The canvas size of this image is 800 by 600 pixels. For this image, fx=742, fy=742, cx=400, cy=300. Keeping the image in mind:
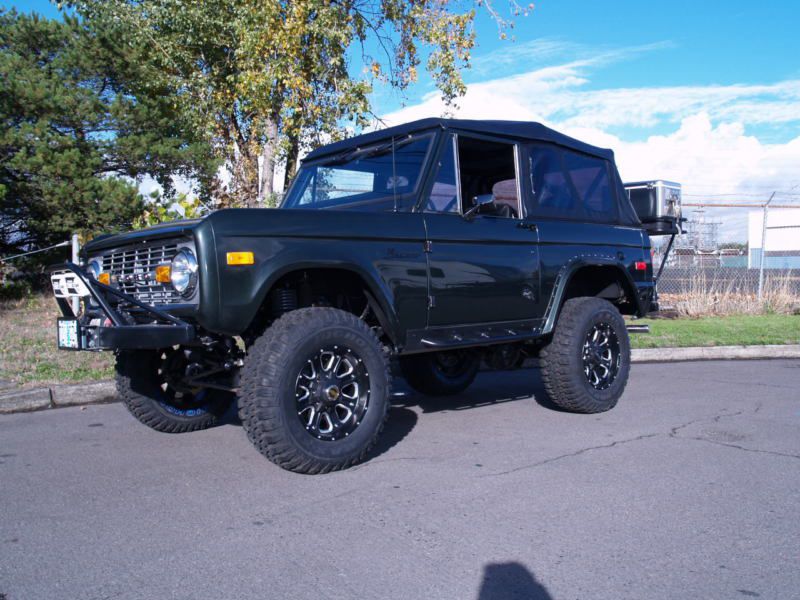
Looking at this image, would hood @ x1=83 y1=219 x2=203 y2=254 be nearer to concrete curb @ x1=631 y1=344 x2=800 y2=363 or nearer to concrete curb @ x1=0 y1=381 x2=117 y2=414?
concrete curb @ x1=0 y1=381 x2=117 y2=414

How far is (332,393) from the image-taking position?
14.3ft

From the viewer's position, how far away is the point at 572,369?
5.82 meters

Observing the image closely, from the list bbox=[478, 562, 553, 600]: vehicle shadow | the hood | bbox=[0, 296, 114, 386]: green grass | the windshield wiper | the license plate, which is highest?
the windshield wiper

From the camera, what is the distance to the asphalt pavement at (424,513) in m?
2.93

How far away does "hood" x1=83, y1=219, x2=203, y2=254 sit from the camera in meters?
4.10

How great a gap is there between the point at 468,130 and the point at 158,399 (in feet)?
9.69

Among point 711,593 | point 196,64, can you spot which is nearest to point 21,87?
point 196,64

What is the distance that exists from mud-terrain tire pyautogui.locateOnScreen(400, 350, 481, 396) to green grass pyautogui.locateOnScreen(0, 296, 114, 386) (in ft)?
9.84

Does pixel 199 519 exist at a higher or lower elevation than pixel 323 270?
lower

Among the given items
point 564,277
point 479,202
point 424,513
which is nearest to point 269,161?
point 564,277

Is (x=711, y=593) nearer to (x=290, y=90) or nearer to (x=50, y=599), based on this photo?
(x=50, y=599)

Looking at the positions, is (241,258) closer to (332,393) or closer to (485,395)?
(332,393)

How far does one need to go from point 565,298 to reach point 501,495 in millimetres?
2688

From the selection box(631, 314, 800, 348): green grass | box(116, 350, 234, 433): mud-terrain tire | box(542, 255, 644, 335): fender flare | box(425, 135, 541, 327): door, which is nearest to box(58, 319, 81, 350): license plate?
box(116, 350, 234, 433): mud-terrain tire
